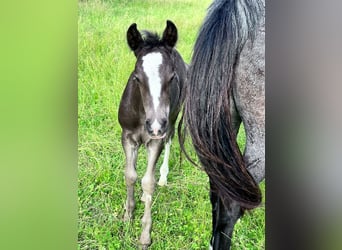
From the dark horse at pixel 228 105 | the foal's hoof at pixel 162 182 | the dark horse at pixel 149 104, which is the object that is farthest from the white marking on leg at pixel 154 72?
the foal's hoof at pixel 162 182

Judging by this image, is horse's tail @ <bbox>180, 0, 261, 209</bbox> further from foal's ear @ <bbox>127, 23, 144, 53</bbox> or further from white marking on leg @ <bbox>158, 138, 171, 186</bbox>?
foal's ear @ <bbox>127, 23, 144, 53</bbox>

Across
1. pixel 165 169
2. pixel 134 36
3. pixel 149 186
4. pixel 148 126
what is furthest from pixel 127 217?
pixel 134 36

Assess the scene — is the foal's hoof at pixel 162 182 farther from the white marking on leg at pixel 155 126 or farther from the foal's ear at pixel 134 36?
the foal's ear at pixel 134 36

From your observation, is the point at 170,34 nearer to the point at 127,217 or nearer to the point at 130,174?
the point at 130,174

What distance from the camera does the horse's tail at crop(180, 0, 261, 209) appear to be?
1826mm

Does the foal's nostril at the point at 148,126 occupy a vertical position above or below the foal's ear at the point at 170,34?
below

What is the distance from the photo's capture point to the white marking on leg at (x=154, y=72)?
193cm

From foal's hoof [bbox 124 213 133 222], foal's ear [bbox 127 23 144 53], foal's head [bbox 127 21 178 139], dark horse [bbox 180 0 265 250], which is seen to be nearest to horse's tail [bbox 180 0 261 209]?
dark horse [bbox 180 0 265 250]

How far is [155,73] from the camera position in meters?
1.94

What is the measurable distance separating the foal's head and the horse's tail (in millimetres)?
104

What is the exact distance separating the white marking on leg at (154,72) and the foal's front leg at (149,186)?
0.58ft
